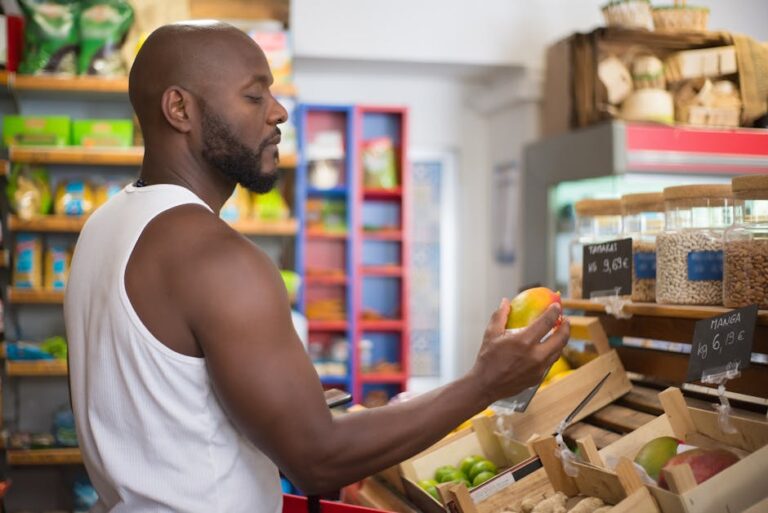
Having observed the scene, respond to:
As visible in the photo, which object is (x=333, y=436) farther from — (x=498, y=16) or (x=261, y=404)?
(x=498, y=16)

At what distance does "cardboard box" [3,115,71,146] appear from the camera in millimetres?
4398

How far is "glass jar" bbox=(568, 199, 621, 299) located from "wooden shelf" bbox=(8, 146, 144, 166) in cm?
269

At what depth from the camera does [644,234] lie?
2051 mm

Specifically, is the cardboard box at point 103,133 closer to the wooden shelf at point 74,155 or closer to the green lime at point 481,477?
the wooden shelf at point 74,155

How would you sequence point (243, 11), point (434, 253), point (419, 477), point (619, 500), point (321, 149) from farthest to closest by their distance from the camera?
point (434, 253), point (321, 149), point (243, 11), point (419, 477), point (619, 500)

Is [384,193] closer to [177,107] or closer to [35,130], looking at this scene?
[35,130]

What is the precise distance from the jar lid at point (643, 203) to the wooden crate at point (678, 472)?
57cm

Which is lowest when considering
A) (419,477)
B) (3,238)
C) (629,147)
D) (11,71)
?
(419,477)

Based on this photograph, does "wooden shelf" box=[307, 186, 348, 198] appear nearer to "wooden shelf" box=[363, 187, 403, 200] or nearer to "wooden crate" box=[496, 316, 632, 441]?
"wooden shelf" box=[363, 187, 403, 200]

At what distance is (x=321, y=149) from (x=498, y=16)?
1.46m

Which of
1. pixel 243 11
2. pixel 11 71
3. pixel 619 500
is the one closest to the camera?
pixel 619 500

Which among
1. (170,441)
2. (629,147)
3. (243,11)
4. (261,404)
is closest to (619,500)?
(261,404)

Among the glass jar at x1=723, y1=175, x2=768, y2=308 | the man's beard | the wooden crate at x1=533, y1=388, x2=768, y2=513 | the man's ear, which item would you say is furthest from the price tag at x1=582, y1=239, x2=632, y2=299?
the man's ear

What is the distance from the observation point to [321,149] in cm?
567
